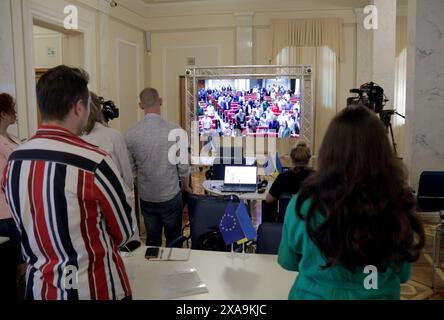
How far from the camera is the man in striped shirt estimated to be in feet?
4.06

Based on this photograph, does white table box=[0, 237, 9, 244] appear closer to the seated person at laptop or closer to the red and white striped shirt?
the red and white striped shirt

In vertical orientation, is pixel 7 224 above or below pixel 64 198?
below

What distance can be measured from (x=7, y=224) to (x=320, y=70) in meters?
7.35

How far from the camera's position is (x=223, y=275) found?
1946 mm

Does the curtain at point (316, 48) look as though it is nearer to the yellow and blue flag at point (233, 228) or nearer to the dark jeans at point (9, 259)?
the dark jeans at point (9, 259)

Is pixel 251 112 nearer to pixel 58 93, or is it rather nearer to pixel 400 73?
pixel 400 73

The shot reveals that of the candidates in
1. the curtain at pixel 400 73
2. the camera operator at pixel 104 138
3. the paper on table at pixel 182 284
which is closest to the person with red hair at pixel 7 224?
the camera operator at pixel 104 138

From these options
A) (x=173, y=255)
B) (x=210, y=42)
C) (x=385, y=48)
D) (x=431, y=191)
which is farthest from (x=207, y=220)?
(x=210, y=42)

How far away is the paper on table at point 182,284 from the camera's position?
1.77 metres

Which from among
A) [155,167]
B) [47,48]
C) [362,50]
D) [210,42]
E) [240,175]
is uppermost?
[210,42]

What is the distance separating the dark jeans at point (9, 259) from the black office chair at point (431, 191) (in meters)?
3.65

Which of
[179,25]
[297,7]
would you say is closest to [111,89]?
[179,25]
